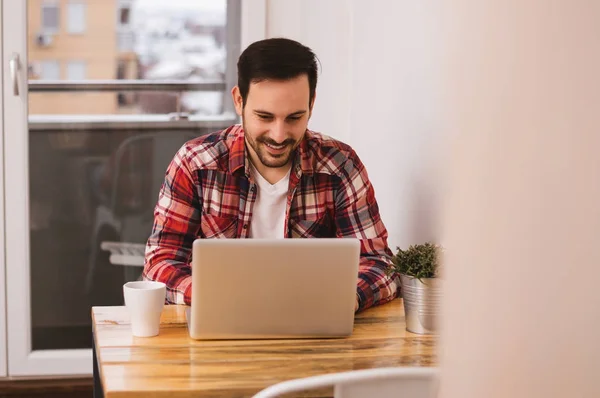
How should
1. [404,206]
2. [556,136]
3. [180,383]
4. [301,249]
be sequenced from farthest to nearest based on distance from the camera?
[404,206]
[301,249]
[180,383]
[556,136]

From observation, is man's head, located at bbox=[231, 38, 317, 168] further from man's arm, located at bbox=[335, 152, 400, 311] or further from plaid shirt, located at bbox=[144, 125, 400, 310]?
man's arm, located at bbox=[335, 152, 400, 311]

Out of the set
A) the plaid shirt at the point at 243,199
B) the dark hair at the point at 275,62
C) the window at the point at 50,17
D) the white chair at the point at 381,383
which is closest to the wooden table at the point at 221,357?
the white chair at the point at 381,383

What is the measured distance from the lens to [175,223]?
82.0 inches

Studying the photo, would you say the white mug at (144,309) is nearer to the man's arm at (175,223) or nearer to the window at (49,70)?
the man's arm at (175,223)

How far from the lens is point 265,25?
3.18 m

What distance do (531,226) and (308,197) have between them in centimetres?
197

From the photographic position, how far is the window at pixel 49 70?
3.01m

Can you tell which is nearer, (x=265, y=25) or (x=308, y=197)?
(x=308, y=197)

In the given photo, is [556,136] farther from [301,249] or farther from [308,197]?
[308,197]

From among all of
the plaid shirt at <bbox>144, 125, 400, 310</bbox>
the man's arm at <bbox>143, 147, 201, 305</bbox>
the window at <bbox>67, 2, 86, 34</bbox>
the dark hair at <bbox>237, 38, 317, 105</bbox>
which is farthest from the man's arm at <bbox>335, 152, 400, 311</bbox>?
the window at <bbox>67, 2, 86, 34</bbox>

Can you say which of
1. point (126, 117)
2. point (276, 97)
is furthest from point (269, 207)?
point (126, 117)

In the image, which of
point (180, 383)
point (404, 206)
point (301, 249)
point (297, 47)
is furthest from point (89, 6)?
point (180, 383)

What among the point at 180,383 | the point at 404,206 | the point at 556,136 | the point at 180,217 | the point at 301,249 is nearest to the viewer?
the point at 556,136

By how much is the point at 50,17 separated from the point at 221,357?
201 cm
